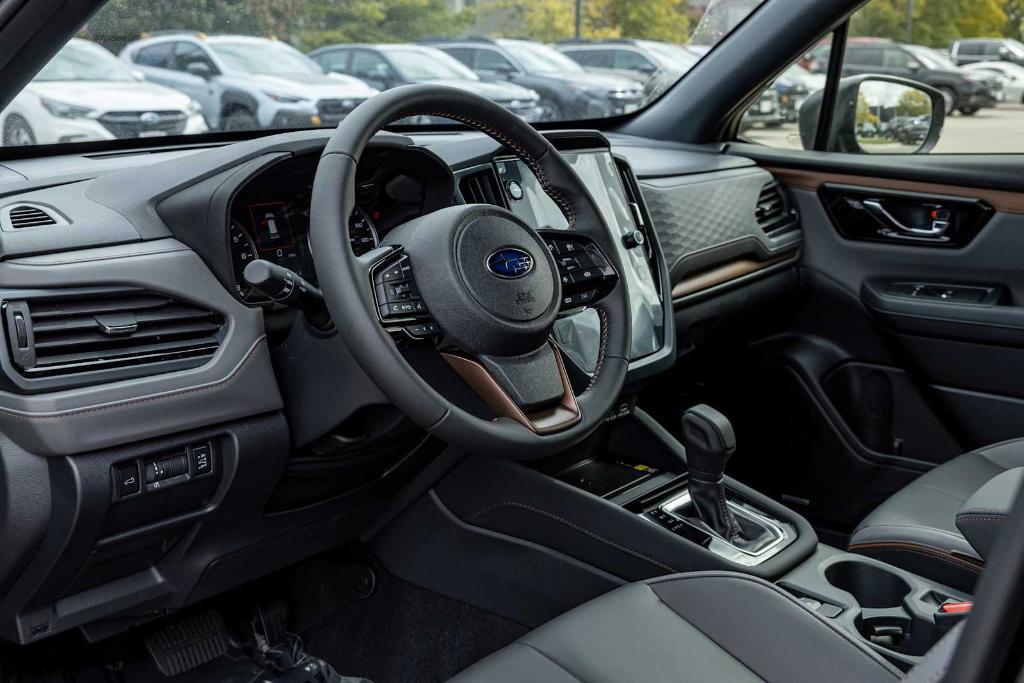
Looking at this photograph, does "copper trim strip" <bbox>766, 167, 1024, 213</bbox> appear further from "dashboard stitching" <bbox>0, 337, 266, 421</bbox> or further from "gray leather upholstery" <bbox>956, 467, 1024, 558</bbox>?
"dashboard stitching" <bbox>0, 337, 266, 421</bbox>

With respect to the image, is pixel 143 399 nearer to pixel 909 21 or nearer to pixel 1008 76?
pixel 909 21

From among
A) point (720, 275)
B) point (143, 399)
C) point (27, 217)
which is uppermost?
point (27, 217)

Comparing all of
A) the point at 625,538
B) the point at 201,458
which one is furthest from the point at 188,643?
the point at 625,538

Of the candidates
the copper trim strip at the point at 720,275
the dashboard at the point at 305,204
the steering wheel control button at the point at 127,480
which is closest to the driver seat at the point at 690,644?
the steering wheel control button at the point at 127,480

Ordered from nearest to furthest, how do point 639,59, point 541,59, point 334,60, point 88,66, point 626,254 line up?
point 88,66 < point 626,254 < point 334,60 < point 639,59 < point 541,59

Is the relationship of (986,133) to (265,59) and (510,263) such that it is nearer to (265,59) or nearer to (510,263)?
(510,263)

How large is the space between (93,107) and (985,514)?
71.0 inches

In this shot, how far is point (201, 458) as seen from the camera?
1.66 m

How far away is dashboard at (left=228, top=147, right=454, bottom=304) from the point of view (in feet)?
5.47

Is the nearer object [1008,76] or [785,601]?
[785,601]

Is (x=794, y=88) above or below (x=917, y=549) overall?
above

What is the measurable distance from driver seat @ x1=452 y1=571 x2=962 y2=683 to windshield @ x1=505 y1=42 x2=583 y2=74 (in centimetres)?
240

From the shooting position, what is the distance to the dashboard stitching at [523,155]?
5.34ft

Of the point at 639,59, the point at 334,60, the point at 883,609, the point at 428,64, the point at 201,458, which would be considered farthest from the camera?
the point at 428,64
